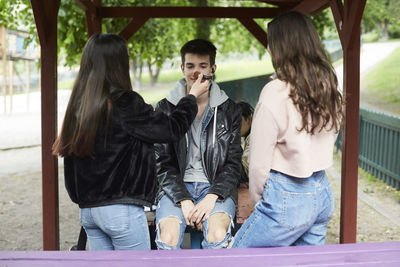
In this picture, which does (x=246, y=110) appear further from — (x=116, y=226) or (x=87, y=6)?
(x=87, y=6)

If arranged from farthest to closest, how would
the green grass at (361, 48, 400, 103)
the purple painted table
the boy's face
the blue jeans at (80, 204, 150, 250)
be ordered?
the green grass at (361, 48, 400, 103) < the boy's face < the blue jeans at (80, 204, 150, 250) < the purple painted table

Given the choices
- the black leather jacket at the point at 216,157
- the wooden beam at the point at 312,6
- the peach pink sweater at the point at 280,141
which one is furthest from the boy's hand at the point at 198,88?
the wooden beam at the point at 312,6

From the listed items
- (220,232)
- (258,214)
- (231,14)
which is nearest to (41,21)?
(220,232)

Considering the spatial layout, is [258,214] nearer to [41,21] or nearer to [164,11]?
[41,21]

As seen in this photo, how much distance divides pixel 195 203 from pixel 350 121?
5.68 ft

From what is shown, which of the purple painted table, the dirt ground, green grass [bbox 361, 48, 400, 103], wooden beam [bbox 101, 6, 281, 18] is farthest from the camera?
green grass [bbox 361, 48, 400, 103]

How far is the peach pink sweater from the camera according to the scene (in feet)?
6.54

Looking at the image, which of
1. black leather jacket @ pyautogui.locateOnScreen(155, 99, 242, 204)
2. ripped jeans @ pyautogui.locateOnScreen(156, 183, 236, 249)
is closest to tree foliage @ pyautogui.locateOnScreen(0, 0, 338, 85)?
black leather jacket @ pyautogui.locateOnScreen(155, 99, 242, 204)

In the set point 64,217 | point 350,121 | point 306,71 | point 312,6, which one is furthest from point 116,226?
point 64,217

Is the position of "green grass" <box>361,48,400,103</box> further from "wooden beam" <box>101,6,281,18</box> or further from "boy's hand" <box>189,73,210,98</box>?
"boy's hand" <box>189,73,210,98</box>

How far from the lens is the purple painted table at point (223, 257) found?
6.13 ft

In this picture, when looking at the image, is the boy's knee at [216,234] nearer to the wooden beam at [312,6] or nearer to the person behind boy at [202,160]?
the person behind boy at [202,160]

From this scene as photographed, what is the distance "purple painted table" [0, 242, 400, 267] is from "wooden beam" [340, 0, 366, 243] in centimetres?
211

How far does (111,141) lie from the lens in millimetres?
2271
